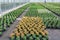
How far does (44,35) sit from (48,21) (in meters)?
3.45

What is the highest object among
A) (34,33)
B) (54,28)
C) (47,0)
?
(34,33)

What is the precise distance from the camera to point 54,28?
348 inches

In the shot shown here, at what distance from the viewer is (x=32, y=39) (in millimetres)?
5879

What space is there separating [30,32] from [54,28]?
8.97 feet

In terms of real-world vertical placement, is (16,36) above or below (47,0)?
above

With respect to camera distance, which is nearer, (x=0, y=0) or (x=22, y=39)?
(x=22, y=39)

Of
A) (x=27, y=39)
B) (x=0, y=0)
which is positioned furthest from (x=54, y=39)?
(x=0, y=0)

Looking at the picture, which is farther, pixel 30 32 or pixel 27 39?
pixel 30 32

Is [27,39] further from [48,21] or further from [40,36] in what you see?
[48,21]

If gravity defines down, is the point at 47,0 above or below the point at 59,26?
below

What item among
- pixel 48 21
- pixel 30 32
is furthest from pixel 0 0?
pixel 30 32

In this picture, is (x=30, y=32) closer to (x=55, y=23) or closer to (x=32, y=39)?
(x=32, y=39)

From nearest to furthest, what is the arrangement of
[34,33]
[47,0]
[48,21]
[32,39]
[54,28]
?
[32,39] < [34,33] < [54,28] < [48,21] < [47,0]

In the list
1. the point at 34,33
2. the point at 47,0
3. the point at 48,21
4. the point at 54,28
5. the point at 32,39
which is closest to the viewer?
the point at 32,39
